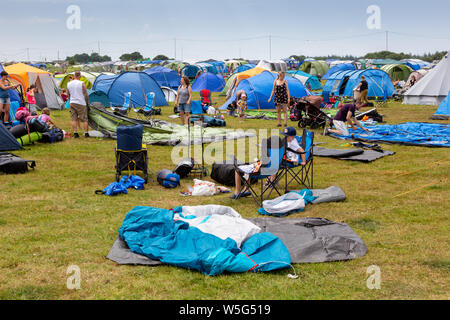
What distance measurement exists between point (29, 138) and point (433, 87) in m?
16.0

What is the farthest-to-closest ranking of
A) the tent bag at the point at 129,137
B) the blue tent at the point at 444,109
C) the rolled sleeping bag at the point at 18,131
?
the blue tent at the point at 444,109
the rolled sleeping bag at the point at 18,131
the tent bag at the point at 129,137

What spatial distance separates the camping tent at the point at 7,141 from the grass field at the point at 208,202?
1.31 m

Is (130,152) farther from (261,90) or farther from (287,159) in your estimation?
(261,90)

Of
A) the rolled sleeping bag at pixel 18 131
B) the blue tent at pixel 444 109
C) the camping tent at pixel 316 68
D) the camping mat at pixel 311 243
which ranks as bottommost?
the camping mat at pixel 311 243

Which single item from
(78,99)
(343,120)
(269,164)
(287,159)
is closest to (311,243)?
(269,164)

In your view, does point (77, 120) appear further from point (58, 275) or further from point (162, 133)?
point (58, 275)

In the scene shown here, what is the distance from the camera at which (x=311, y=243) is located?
189 inches

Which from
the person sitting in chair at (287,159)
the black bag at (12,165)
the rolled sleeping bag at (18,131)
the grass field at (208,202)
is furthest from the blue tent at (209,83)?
the person sitting in chair at (287,159)

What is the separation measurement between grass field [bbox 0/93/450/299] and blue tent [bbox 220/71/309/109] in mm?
9562

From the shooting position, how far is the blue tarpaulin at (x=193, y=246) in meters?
4.24

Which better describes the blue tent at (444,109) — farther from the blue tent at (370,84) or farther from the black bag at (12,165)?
the black bag at (12,165)

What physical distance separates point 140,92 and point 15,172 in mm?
10948

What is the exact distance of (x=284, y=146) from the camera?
6.81 metres
